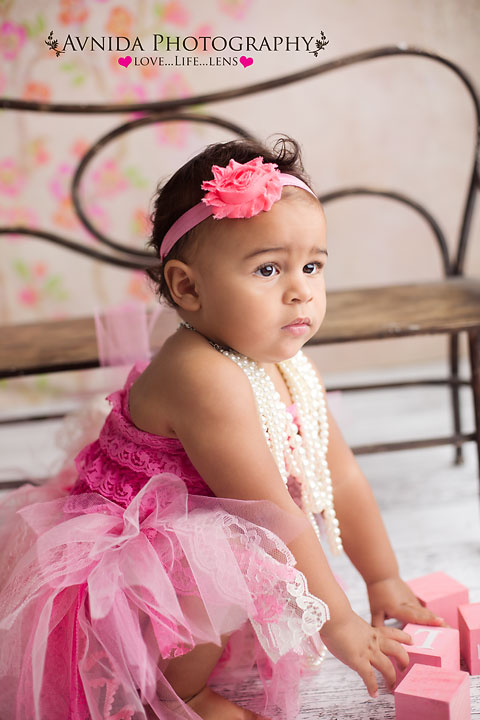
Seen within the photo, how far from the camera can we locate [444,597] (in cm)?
112

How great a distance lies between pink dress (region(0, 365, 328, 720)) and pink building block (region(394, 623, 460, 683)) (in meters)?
0.14

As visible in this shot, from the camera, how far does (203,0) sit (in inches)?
101

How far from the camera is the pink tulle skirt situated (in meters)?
0.86

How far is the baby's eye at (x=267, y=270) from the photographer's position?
3.03ft

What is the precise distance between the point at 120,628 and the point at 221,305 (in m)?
0.41

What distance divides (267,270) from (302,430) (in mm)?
272

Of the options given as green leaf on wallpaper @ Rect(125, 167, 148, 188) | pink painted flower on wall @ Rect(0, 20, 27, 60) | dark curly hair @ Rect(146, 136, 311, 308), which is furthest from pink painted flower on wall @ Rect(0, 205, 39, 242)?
dark curly hair @ Rect(146, 136, 311, 308)

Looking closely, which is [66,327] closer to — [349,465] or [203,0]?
[349,465]

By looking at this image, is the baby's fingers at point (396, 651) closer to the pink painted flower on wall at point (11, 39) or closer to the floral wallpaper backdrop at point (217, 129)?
the floral wallpaper backdrop at point (217, 129)

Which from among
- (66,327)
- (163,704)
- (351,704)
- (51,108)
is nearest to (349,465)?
(351,704)

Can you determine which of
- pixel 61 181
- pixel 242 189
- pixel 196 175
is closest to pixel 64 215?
pixel 61 181

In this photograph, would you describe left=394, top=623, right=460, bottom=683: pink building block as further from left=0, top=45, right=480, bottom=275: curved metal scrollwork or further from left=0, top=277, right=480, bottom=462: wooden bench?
left=0, top=45, right=480, bottom=275: curved metal scrollwork

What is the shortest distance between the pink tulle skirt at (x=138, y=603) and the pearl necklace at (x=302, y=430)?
0.15 metres

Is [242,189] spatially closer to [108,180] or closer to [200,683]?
[200,683]
